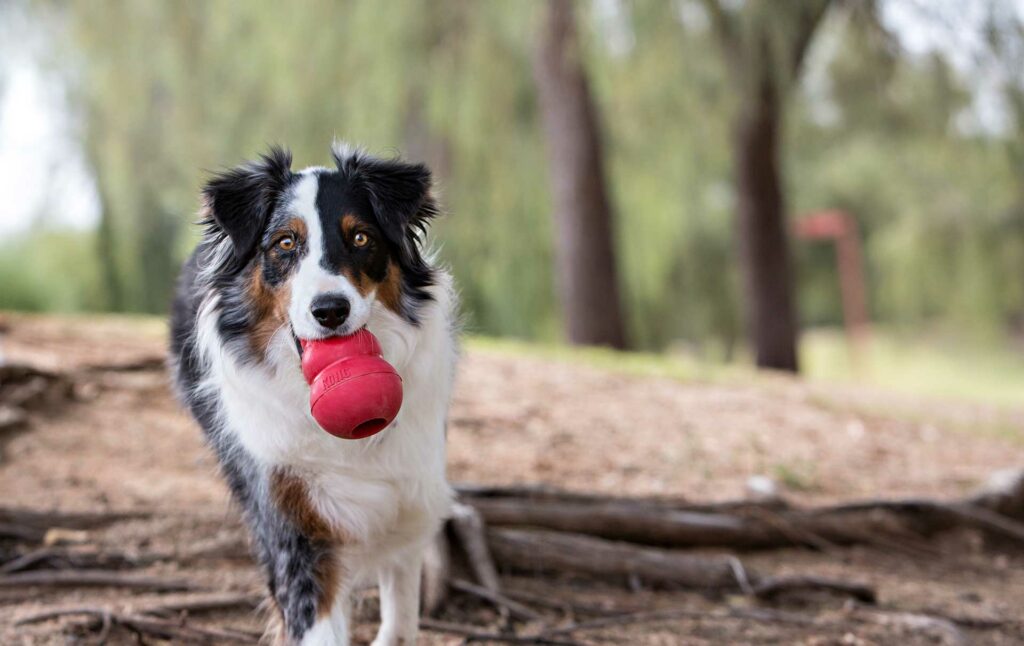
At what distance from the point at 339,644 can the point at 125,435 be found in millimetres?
2853

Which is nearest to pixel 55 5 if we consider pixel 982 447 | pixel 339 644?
pixel 339 644

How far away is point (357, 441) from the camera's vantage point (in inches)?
117

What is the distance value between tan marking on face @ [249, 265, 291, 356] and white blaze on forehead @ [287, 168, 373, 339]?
0.12 m

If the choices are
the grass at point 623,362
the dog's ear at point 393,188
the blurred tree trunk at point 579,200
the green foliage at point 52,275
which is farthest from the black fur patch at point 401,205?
the green foliage at point 52,275

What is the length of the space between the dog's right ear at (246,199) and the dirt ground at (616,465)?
1.20m

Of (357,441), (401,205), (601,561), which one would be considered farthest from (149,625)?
(601,561)

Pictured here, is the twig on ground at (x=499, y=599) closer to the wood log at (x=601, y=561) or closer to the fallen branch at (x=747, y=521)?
the wood log at (x=601, y=561)

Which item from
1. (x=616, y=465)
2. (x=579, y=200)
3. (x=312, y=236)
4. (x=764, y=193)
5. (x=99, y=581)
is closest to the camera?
(x=312, y=236)

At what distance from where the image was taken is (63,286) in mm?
11461

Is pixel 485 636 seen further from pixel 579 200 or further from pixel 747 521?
pixel 579 200

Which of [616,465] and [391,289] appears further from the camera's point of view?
[616,465]

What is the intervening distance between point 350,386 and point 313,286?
0.29 metres

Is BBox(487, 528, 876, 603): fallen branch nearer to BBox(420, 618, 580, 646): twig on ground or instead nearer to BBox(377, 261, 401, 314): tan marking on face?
BBox(420, 618, 580, 646): twig on ground

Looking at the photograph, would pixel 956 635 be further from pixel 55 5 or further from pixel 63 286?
pixel 63 286
